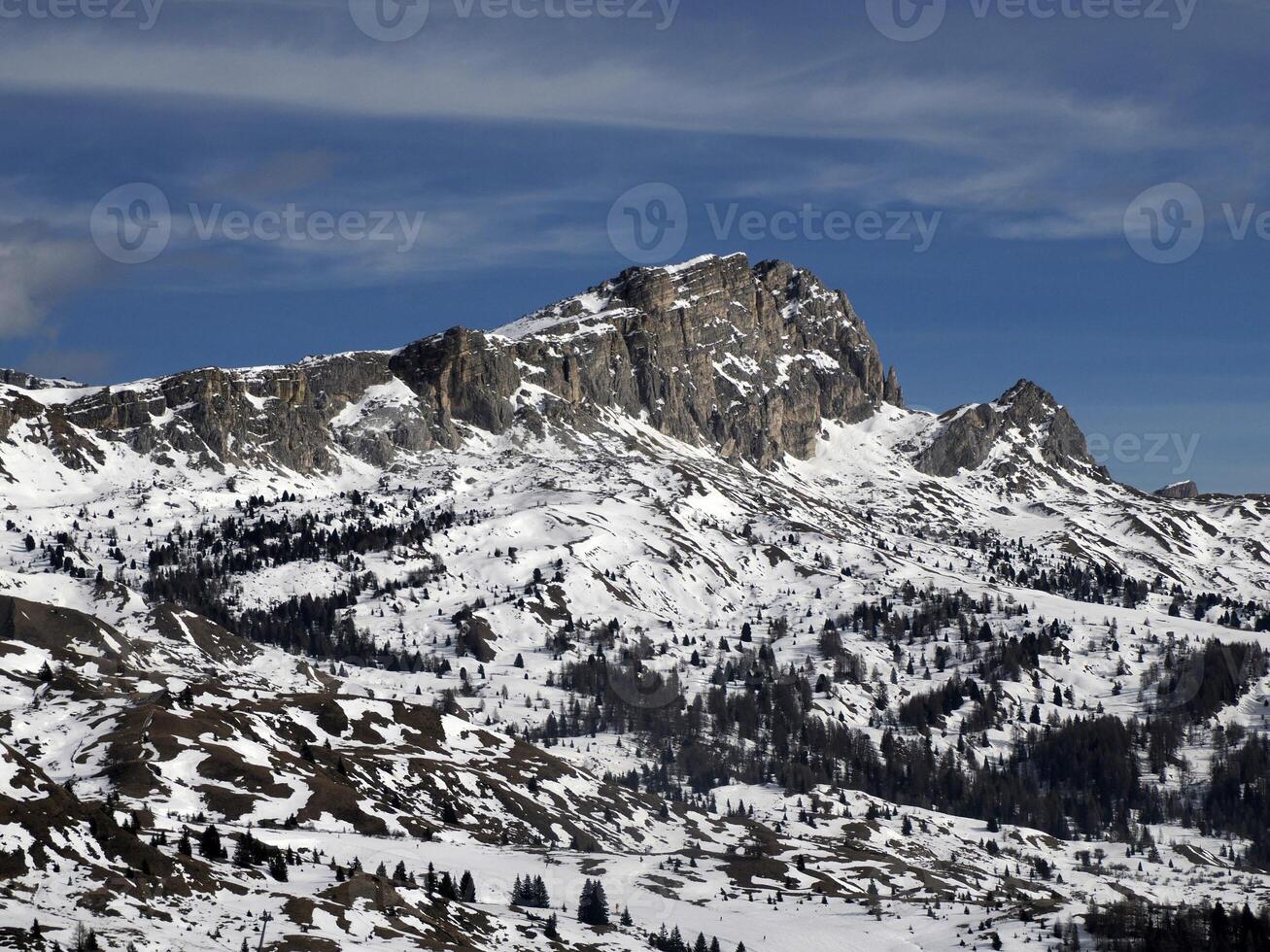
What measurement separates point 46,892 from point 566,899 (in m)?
68.3

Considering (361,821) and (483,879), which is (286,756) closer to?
(361,821)

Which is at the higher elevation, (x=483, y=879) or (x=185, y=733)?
(x=185, y=733)

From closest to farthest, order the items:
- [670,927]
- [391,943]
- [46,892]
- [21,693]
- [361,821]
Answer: [46,892], [391,943], [670,927], [361,821], [21,693]

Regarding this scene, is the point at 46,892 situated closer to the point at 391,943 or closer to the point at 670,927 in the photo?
the point at 391,943

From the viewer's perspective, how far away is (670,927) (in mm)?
169000

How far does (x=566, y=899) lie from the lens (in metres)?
171

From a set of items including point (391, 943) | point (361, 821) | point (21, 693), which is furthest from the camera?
point (21, 693)

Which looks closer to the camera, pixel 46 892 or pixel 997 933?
pixel 46 892

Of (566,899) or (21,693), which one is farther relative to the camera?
(21,693)

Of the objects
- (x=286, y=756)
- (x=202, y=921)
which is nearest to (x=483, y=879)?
(x=286, y=756)

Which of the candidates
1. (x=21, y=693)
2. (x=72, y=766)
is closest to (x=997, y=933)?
(x=72, y=766)

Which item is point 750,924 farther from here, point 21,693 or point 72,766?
point 21,693

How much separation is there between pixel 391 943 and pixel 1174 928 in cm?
10034

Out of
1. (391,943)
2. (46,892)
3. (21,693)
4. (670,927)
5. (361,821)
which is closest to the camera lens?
(46,892)
